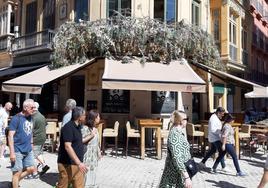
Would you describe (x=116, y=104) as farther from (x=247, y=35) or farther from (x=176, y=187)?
(x=247, y=35)

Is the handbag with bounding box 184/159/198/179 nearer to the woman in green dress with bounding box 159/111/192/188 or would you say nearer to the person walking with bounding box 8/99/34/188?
the woman in green dress with bounding box 159/111/192/188

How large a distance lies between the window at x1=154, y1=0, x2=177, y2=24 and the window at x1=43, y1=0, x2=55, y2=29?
5346 mm

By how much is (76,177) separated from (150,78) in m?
6.38

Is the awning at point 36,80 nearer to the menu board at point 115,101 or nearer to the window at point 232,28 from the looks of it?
the menu board at point 115,101

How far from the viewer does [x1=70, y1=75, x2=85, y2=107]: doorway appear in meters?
17.1

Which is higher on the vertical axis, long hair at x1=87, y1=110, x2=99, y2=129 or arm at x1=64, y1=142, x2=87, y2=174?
long hair at x1=87, y1=110, x2=99, y2=129

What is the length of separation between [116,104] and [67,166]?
32.9ft

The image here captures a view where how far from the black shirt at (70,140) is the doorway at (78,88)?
10944 millimetres

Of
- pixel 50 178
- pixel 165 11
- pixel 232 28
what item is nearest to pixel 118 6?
pixel 165 11

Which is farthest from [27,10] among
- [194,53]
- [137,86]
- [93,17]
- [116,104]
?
[137,86]

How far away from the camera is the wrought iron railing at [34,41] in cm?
1795

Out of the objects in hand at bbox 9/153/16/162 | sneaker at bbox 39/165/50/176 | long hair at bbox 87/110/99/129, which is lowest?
sneaker at bbox 39/165/50/176

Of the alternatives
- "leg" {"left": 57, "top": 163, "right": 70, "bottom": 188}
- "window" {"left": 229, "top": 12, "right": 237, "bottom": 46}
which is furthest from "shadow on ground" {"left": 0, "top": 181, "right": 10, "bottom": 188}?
"window" {"left": 229, "top": 12, "right": 237, "bottom": 46}

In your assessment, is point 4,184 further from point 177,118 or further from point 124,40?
point 124,40
